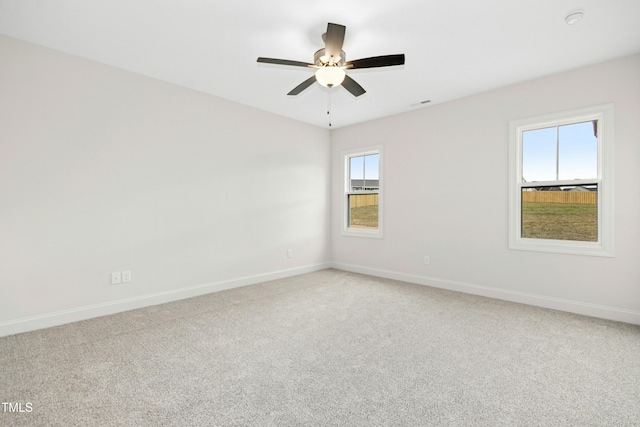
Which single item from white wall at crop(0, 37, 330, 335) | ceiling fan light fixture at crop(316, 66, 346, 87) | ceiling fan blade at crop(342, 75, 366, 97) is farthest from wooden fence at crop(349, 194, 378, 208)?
ceiling fan light fixture at crop(316, 66, 346, 87)

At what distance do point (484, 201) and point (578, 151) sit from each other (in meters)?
1.07

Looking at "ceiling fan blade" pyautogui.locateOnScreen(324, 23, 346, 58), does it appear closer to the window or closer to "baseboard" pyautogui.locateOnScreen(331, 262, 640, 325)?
the window

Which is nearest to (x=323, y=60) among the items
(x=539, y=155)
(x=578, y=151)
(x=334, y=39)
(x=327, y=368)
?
(x=334, y=39)

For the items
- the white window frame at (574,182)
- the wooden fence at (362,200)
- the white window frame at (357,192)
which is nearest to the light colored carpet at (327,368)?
the white window frame at (574,182)

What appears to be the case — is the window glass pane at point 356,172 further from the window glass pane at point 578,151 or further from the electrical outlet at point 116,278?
the electrical outlet at point 116,278

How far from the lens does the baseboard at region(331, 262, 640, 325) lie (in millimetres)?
2932

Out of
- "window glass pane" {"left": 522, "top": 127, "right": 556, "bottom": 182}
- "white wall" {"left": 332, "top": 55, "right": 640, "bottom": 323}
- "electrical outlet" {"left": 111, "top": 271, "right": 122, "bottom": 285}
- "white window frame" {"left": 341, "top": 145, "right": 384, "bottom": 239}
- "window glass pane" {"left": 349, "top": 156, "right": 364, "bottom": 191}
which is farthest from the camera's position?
"window glass pane" {"left": 349, "top": 156, "right": 364, "bottom": 191}

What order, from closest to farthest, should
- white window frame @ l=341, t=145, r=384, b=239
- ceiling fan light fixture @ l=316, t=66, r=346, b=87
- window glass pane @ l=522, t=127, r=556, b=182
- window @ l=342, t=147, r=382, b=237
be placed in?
ceiling fan light fixture @ l=316, t=66, r=346, b=87
window glass pane @ l=522, t=127, r=556, b=182
white window frame @ l=341, t=145, r=384, b=239
window @ l=342, t=147, r=382, b=237

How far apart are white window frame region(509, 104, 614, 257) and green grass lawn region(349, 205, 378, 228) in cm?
209

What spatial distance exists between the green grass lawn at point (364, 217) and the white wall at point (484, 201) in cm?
32

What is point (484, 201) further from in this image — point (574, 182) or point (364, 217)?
point (364, 217)

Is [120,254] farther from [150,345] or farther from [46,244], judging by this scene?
[150,345]

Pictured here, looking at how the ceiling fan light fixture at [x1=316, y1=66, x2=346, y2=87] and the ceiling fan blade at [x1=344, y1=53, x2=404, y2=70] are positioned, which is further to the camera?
the ceiling fan light fixture at [x1=316, y1=66, x2=346, y2=87]

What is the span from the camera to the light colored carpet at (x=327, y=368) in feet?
5.28
